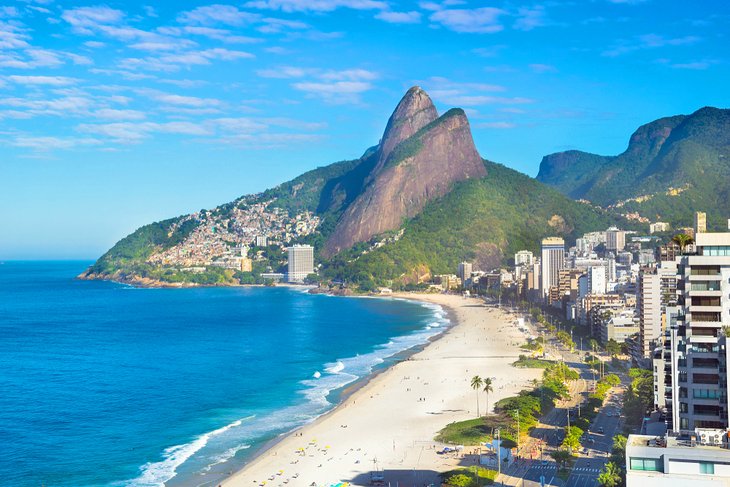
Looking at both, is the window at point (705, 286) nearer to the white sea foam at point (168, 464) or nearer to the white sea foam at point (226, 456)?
the white sea foam at point (226, 456)

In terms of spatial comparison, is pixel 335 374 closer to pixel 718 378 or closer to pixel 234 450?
pixel 234 450

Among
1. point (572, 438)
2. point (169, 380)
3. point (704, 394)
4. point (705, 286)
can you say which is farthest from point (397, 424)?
point (705, 286)

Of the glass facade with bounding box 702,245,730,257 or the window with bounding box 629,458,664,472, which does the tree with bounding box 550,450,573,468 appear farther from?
the window with bounding box 629,458,664,472

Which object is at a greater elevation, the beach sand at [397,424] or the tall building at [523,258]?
the tall building at [523,258]

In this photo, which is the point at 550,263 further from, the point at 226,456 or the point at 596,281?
the point at 226,456

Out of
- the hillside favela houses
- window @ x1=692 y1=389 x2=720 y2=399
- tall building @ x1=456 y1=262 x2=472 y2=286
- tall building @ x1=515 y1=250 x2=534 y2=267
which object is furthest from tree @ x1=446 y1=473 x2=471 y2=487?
tall building @ x1=456 y1=262 x2=472 y2=286

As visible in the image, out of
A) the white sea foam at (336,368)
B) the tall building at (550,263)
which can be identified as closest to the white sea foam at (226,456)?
the white sea foam at (336,368)

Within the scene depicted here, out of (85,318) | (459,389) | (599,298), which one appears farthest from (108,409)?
(85,318)
